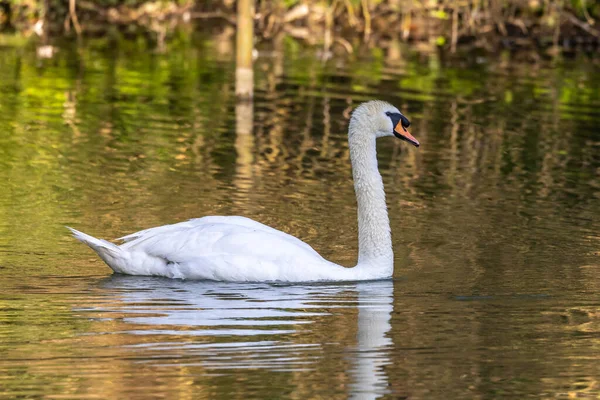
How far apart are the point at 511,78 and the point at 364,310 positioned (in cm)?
1709

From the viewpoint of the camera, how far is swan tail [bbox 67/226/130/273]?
9.80 metres

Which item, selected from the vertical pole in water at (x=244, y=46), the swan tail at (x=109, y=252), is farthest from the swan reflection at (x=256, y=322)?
the vertical pole in water at (x=244, y=46)

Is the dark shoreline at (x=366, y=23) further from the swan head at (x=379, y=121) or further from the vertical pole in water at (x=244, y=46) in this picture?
the swan head at (x=379, y=121)

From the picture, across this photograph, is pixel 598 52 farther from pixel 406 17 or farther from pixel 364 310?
pixel 364 310

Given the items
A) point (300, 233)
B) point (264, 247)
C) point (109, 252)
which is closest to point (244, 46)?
point (300, 233)

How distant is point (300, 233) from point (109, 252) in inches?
87.9

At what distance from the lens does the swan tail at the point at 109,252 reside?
9797mm

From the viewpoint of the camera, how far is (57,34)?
3127cm

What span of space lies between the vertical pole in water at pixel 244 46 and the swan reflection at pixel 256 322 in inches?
367

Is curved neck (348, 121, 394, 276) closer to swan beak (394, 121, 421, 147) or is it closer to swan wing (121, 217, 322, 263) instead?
swan beak (394, 121, 421, 147)

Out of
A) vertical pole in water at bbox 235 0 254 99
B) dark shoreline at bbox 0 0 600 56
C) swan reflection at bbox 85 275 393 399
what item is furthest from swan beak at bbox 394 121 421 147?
dark shoreline at bbox 0 0 600 56

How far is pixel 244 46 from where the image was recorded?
63.0ft

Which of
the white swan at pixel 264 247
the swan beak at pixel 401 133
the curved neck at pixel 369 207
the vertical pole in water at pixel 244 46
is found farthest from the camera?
the vertical pole in water at pixel 244 46

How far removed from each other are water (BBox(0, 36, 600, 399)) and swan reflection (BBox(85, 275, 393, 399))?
0.02 metres
